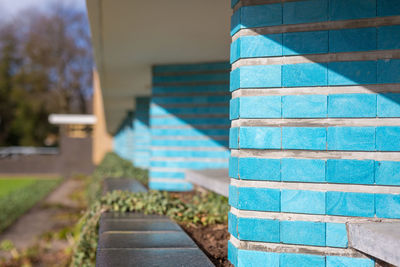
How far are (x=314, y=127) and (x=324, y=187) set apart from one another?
16.1 inches

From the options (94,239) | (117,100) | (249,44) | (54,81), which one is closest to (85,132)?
(54,81)

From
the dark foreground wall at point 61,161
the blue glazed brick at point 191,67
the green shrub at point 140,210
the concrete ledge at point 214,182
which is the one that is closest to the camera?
the concrete ledge at point 214,182

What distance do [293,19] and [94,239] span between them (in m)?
3.52

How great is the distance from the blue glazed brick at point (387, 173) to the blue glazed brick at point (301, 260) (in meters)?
0.65

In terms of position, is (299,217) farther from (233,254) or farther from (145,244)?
(145,244)

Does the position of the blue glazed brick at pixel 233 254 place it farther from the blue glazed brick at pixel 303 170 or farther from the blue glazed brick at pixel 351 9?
the blue glazed brick at pixel 351 9

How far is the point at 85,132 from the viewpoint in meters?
33.7

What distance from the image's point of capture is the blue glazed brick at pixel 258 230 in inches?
123

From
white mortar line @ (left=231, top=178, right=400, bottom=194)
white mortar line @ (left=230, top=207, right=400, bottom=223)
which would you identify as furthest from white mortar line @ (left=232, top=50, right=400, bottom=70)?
white mortar line @ (left=230, top=207, right=400, bottom=223)

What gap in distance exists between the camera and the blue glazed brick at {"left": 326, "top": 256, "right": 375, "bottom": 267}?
3.01 meters

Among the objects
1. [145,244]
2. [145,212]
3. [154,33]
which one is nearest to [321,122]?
[145,244]

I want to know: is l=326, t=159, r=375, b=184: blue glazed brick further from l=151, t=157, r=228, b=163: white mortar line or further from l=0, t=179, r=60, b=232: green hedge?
l=0, t=179, r=60, b=232: green hedge

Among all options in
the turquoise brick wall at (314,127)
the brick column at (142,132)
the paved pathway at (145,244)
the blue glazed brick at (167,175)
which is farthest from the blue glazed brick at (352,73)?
the brick column at (142,132)

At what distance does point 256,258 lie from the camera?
3.17m
